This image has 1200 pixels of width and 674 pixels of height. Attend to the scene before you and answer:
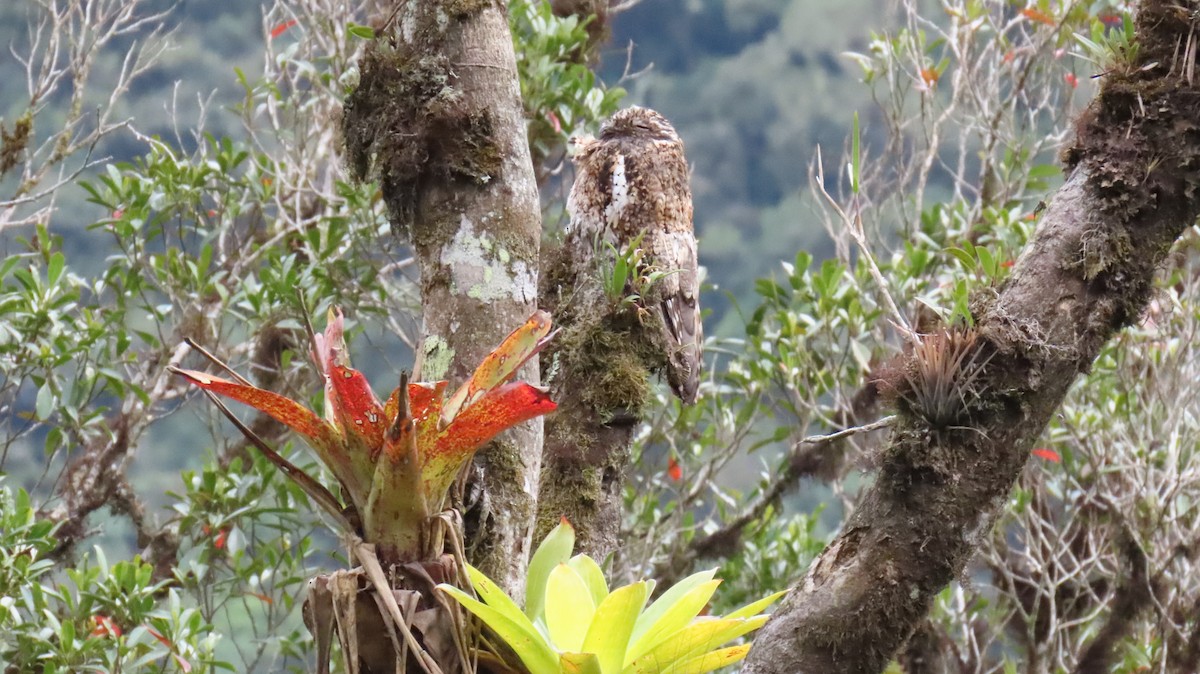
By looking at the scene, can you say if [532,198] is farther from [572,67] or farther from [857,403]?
[857,403]

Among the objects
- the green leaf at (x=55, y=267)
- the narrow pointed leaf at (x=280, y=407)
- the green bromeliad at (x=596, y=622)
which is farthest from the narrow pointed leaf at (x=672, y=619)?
the green leaf at (x=55, y=267)

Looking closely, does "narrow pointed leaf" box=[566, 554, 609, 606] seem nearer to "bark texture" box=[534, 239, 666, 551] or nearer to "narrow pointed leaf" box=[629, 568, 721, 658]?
"narrow pointed leaf" box=[629, 568, 721, 658]

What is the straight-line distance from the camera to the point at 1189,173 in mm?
1168

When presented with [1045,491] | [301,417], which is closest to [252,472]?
[301,417]

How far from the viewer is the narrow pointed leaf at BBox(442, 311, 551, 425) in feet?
3.59

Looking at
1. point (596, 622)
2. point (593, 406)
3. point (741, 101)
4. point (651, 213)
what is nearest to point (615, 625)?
point (596, 622)

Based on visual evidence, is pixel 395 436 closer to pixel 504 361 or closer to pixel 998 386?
pixel 504 361

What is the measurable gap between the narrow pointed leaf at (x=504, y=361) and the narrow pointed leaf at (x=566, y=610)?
194mm

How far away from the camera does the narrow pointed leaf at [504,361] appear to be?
1093 mm

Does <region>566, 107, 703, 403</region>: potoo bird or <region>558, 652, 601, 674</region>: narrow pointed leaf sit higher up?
<region>566, 107, 703, 403</region>: potoo bird

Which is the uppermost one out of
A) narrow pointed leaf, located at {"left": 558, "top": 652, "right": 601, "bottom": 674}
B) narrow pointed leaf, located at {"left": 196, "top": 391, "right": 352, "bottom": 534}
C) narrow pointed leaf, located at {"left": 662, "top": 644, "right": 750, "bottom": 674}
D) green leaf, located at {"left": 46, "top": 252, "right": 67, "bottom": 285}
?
green leaf, located at {"left": 46, "top": 252, "right": 67, "bottom": 285}

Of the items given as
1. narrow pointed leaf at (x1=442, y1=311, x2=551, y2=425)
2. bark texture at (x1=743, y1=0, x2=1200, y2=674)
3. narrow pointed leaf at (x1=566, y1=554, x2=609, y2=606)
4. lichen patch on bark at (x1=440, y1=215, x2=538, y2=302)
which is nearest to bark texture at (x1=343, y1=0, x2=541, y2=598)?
lichen patch on bark at (x1=440, y1=215, x2=538, y2=302)

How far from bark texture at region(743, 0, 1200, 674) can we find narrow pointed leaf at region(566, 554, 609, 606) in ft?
0.60

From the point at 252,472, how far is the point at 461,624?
226cm
